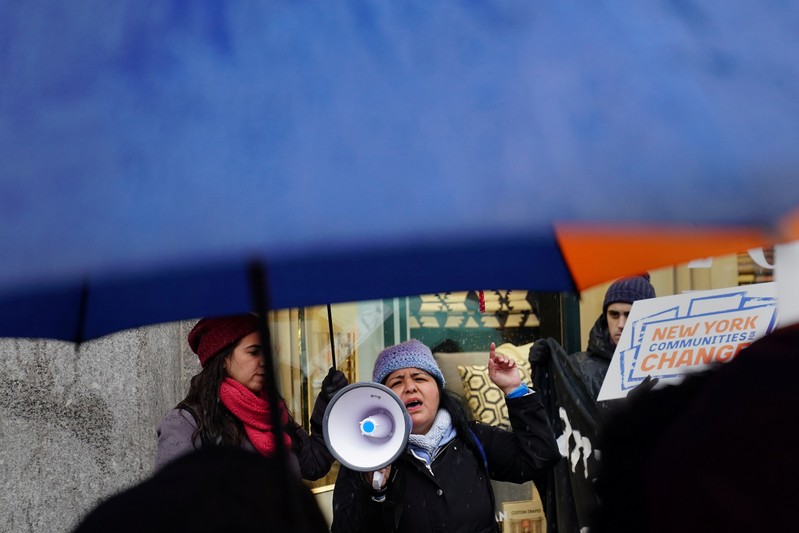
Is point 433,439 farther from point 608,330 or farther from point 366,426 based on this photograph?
point 608,330

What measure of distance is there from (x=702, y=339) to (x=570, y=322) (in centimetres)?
226

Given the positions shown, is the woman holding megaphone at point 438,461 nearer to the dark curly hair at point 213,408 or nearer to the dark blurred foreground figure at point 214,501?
the dark curly hair at point 213,408

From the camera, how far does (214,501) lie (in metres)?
1.27

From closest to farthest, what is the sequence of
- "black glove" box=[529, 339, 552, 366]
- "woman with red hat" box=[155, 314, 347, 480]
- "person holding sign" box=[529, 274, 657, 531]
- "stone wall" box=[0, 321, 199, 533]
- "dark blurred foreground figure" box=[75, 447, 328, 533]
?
1. "dark blurred foreground figure" box=[75, 447, 328, 533]
2. "woman with red hat" box=[155, 314, 347, 480]
3. "stone wall" box=[0, 321, 199, 533]
4. "person holding sign" box=[529, 274, 657, 531]
5. "black glove" box=[529, 339, 552, 366]

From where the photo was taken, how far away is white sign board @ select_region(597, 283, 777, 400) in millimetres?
4160

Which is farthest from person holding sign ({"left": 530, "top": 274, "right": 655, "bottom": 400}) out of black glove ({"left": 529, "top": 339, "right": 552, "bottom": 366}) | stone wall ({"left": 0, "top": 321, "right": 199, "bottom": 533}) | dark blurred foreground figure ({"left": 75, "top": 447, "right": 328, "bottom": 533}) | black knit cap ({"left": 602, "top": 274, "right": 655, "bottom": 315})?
dark blurred foreground figure ({"left": 75, "top": 447, "right": 328, "bottom": 533})

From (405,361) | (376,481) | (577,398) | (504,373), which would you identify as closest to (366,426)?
(376,481)

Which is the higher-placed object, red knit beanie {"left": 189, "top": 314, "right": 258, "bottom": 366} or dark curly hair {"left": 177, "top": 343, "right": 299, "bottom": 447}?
red knit beanie {"left": 189, "top": 314, "right": 258, "bottom": 366}

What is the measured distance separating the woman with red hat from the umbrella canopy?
201cm

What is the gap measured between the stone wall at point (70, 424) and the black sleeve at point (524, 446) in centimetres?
172

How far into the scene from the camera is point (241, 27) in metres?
1.37

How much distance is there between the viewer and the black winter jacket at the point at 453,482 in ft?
10.8

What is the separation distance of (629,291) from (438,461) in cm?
166

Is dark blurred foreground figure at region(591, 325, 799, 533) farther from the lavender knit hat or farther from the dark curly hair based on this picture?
the lavender knit hat
